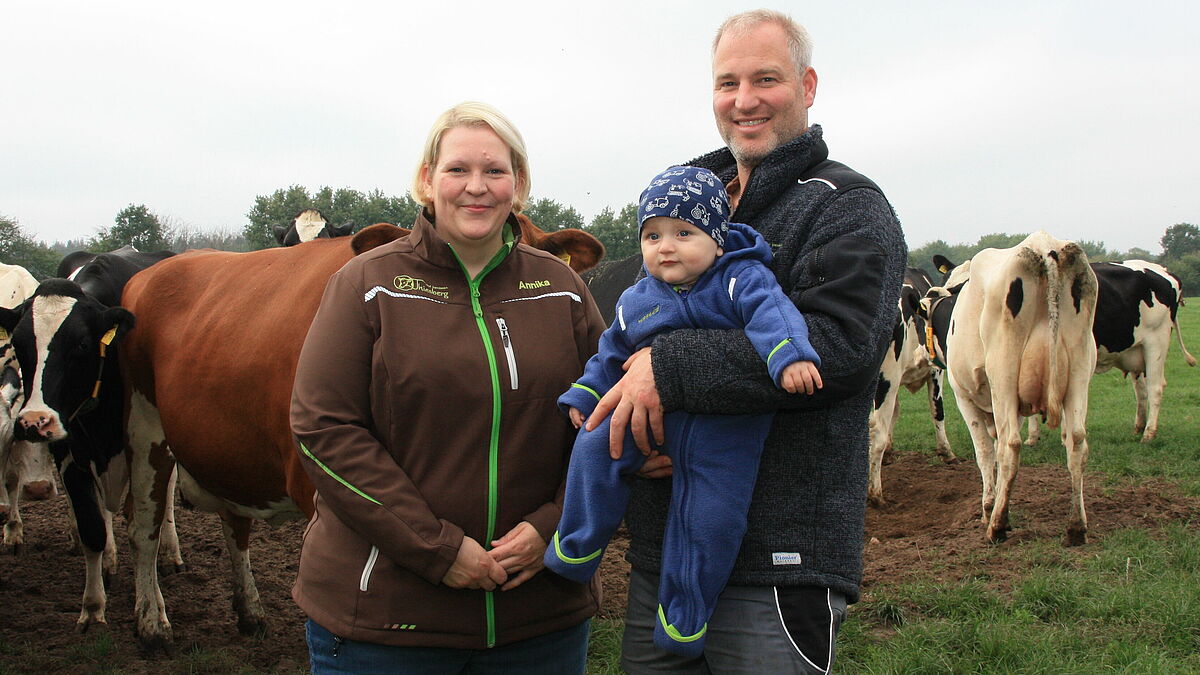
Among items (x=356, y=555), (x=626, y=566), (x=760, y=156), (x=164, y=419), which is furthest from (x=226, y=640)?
(x=760, y=156)

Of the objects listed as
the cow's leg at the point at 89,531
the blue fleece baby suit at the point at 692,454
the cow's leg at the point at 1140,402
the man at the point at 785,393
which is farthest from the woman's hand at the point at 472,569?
the cow's leg at the point at 1140,402

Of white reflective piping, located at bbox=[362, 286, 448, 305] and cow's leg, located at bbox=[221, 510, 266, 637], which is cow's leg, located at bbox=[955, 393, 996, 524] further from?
white reflective piping, located at bbox=[362, 286, 448, 305]

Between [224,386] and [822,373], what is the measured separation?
3.05 m

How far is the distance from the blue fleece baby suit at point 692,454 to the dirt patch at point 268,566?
10.6ft

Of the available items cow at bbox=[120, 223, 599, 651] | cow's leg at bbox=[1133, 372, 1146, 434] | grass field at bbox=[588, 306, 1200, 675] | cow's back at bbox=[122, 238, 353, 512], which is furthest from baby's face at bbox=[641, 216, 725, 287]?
cow's leg at bbox=[1133, 372, 1146, 434]

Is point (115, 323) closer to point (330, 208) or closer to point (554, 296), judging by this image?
point (554, 296)

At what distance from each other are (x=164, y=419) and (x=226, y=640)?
5.06 ft

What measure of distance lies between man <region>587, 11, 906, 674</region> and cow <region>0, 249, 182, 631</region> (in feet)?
12.5

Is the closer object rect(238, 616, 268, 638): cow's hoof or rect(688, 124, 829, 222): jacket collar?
rect(688, 124, 829, 222): jacket collar

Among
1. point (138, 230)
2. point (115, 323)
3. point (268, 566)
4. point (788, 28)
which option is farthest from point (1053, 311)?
point (138, 230)

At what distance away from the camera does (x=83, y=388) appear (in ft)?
16.2

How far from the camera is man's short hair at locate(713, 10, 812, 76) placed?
2281 mm

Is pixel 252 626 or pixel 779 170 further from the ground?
pixel 779 170

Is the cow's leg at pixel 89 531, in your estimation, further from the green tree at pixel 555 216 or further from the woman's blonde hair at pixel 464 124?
the green tree at pixel 555 216
